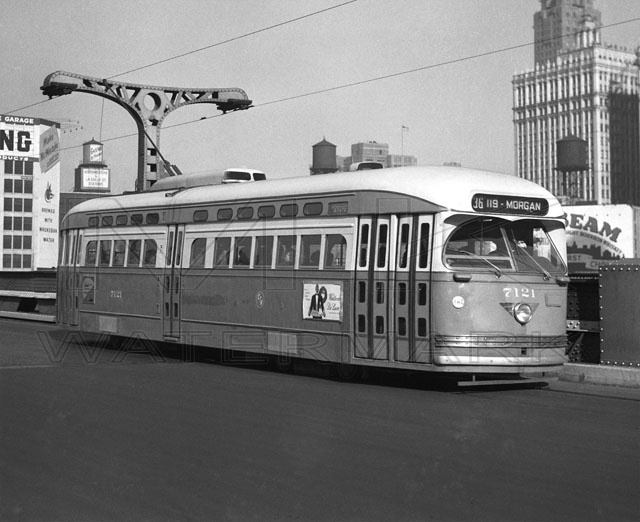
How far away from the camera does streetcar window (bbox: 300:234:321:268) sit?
1420 cm

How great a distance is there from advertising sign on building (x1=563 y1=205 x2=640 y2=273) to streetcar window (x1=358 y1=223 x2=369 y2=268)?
177 ft

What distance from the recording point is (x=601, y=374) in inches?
538

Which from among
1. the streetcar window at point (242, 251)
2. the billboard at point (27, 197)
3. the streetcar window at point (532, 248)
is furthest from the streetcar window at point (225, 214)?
the billboard at point (27, 197)

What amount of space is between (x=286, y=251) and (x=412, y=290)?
2.63 metres

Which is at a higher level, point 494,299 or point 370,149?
point 370,149

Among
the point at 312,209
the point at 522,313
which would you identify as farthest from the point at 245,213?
the point at 522,313

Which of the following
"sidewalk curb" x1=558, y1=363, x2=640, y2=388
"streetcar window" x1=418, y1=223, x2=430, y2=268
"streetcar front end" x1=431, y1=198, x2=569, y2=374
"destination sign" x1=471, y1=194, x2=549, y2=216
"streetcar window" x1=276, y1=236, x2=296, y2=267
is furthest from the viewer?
"streetcar window" x1=276, y1=236, x2=296, y2=267

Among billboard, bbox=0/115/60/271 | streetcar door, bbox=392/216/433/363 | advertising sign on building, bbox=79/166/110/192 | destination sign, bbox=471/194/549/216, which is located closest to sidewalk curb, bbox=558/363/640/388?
destination sign, bbox=471/194/549/216

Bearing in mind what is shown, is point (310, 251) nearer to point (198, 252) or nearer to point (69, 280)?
point (198, 252)

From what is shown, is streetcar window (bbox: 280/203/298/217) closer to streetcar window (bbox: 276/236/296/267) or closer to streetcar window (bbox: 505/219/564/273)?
streetcar window (bbox: 276/236/296/267)

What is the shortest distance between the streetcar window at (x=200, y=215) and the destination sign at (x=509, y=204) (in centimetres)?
527

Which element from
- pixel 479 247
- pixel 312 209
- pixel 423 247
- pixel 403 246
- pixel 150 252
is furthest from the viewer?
pixel 150 252

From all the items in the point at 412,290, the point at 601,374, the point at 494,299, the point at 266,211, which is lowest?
the point at 601,374

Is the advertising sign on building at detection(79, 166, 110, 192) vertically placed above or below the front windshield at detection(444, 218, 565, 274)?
above
